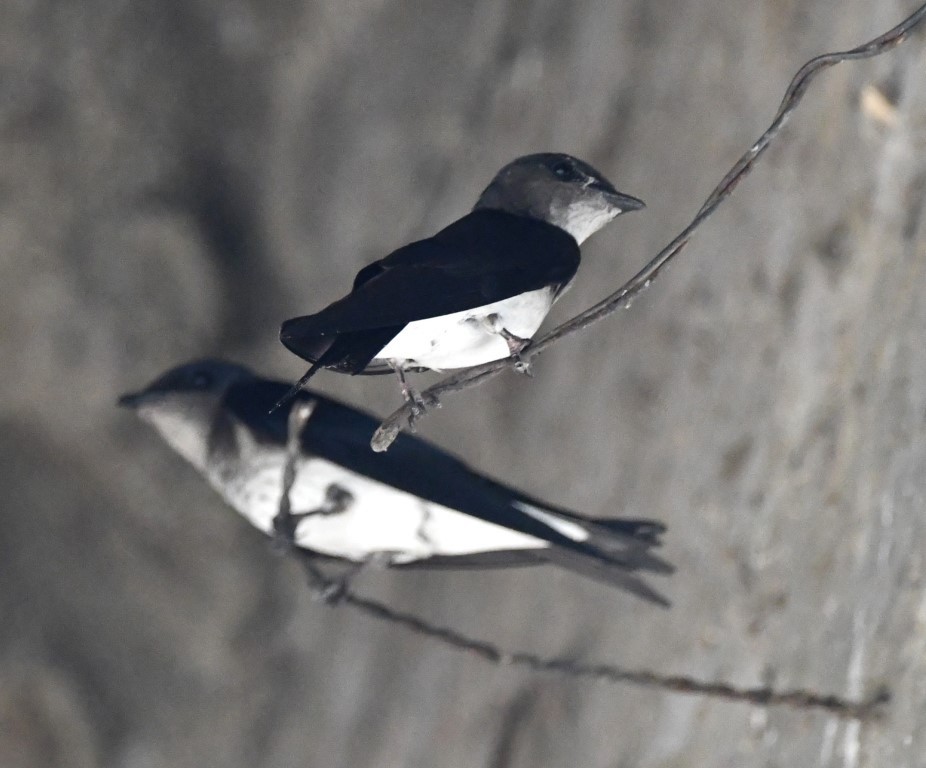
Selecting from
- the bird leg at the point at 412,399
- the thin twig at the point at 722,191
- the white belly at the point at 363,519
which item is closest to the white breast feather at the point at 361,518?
the white belly at the point at 363,519

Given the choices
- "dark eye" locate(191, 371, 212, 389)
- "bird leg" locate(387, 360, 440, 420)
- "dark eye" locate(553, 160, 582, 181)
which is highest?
Answer: "dark eye" locate(553, 160, 582, 181)

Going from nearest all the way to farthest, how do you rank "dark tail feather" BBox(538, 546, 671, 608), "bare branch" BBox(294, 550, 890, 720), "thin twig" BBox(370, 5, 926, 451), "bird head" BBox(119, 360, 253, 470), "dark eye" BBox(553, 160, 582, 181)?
1. "thin twig" BBox(370, 5, 926, 451)
2. "dark eye" BBox(553, 160, 582, 181)
3. "dark tail feather" BBox(538, 546, 671, 608)
4. "bare branch" BBox(294, 550, 890, 720)
5. "bird head" BBox(119, 360, 253, 470)

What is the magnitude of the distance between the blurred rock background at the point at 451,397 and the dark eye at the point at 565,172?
3.80 feet

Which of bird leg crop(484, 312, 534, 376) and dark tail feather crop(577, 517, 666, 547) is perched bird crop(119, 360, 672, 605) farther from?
bird leg crop(484, 312, 534, 376)

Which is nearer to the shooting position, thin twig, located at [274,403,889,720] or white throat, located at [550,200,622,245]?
white throat, located at [550,200,622,245]

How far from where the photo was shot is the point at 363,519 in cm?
153

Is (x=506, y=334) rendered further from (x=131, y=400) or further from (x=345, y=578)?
(x=131, y=400)

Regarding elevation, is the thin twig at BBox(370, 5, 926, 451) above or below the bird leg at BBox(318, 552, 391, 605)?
above

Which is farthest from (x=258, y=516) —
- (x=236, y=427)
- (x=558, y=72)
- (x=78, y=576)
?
(x=558, y=72)

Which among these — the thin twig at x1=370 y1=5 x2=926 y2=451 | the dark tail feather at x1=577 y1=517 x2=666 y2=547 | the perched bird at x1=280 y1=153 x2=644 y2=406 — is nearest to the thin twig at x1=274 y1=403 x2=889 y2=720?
the dark tail feather at x1=577 y1=517 x2=666 y2=547

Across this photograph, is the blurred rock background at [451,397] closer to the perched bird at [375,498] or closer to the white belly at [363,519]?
the perched bird at [375,498]

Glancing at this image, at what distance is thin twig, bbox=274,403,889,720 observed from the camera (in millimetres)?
1520

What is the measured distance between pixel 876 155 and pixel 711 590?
0.95 metres

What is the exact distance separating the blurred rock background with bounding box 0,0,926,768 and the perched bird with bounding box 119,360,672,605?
0.67m
